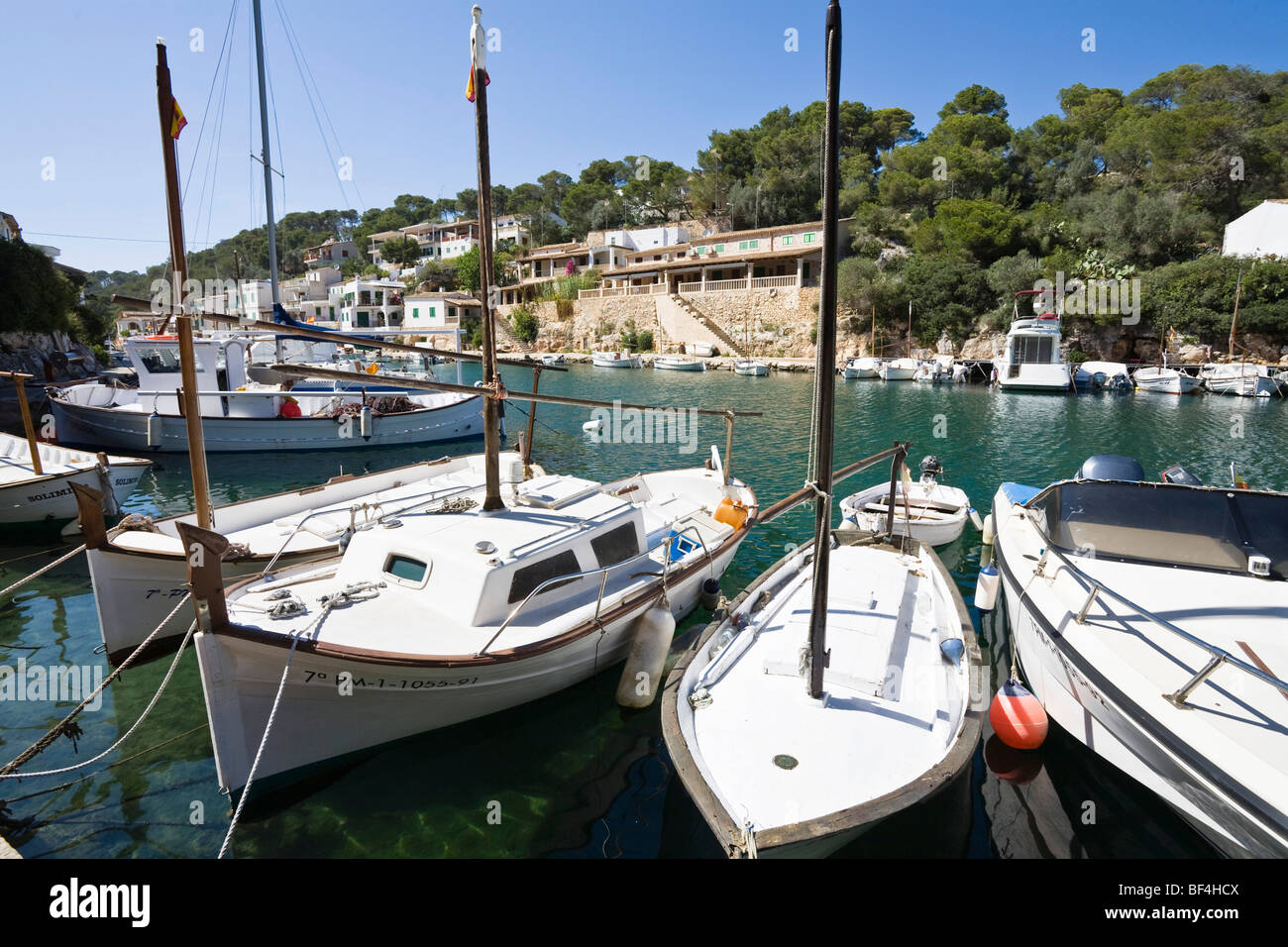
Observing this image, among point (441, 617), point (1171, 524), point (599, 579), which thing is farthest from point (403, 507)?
point (1171, 524)

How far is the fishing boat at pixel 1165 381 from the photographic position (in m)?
35.9

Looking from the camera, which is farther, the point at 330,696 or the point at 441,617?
the point at 441,617

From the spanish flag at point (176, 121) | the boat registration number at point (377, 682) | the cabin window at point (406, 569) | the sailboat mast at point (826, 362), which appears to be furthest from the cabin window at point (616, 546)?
the spanish flag at point (176, 121)

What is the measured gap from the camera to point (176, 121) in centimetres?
680

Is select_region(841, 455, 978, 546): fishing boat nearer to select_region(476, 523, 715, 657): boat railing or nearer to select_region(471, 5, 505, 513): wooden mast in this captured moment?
select_region(476, 523, 715, 657): boat railing

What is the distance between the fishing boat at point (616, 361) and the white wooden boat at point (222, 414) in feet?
112

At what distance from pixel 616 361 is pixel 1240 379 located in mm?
42815

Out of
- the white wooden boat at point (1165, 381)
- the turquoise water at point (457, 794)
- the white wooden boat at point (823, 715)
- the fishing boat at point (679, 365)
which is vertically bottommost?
the turquoise water at point (457, 794)

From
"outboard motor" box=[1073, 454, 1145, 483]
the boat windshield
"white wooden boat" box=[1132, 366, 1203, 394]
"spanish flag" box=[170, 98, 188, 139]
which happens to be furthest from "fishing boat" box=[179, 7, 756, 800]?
"white wooden boat" box=[1132, 366, 1203, 394]

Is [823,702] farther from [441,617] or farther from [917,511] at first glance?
[917,511]

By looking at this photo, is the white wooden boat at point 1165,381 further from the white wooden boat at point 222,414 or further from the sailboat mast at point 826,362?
the sailboat mast at point 826,362

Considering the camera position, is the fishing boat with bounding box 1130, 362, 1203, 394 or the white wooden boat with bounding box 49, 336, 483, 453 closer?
the white wooden boat with bounding box 49, 336, 483, 453

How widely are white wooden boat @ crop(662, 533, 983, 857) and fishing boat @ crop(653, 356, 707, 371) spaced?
46643mm

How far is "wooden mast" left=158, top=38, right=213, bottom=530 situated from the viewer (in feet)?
21.7
